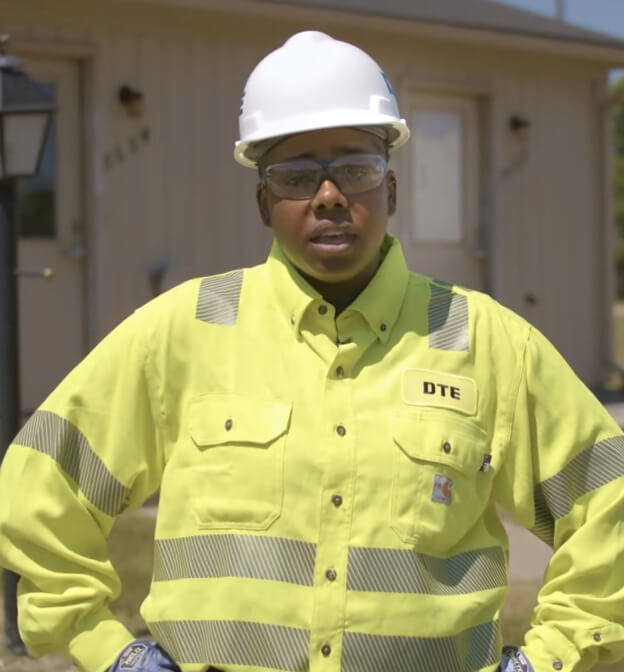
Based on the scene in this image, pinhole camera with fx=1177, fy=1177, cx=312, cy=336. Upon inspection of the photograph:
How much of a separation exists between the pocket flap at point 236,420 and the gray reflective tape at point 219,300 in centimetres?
15

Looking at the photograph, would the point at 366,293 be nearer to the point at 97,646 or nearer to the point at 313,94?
the point at 313,94

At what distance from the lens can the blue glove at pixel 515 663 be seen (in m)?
2.15

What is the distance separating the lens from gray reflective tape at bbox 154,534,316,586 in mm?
2041

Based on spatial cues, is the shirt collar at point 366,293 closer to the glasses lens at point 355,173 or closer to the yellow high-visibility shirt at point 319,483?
the yellow high-visibility shirt at point 319,483

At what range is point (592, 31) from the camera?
10.4 metres

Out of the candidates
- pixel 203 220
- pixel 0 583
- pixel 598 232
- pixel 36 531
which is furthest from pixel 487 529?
pixel 598 232

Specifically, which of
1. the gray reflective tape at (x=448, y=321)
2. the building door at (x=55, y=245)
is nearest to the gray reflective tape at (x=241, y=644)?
the gray reflective tape at (x=448, y=321)

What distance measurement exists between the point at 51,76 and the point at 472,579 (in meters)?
6.44

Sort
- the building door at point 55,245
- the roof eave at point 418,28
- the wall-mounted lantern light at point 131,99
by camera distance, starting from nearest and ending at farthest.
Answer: the building door at point 55,245, the wall-mounted lantern light at point 131,99, the roof eave at point 418,28

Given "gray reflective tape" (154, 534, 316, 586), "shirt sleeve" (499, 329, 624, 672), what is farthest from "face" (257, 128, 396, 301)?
"gray reflective tape" (154, 534, 316, 586)

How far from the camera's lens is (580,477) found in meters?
2.20

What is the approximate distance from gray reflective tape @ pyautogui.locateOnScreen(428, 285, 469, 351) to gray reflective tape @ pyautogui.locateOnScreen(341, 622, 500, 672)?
1.70 ft

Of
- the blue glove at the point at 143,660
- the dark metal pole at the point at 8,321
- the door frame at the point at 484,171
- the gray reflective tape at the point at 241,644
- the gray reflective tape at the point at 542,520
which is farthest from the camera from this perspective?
the door frame at the point at 484,171

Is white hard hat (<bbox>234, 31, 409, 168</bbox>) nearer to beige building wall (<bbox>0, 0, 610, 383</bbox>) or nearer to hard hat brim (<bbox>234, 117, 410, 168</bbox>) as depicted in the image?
hard hat brim (<bbox>234, 117, 410, 168</bbox>)
